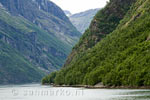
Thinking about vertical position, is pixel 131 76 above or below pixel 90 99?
above

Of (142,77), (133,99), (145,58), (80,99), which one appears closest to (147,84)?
(142,77)

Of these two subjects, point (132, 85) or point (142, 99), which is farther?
point (132, 85)

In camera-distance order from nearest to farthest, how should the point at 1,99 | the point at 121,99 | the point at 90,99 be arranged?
Answer: the point at 121,99
the point at 90,99
the point at 1,99

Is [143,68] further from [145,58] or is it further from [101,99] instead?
[101,99]

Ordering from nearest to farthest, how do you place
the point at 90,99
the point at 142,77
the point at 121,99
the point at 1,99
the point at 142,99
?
the point at 142,99, the point at 121,99, the point at 90,99, the point at 1,99, the point at 142,77

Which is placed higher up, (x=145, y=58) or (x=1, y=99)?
(x=145, y=58)

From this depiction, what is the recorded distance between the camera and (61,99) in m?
146

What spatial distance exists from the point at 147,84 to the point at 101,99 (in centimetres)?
4587

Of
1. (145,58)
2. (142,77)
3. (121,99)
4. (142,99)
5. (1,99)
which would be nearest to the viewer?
(142,99)

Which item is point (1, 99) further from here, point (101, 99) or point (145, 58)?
point (145, 58)

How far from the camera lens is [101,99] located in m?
133

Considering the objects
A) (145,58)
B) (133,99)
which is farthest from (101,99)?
(145,58)

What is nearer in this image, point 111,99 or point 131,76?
point 111,99

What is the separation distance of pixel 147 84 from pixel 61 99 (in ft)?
147
